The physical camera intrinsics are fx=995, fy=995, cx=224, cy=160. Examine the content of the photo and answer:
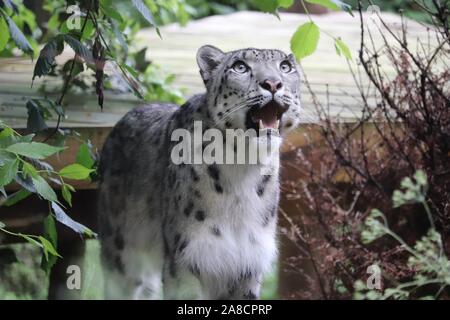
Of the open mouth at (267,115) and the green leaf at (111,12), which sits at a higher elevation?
the green leaf at (111,12)

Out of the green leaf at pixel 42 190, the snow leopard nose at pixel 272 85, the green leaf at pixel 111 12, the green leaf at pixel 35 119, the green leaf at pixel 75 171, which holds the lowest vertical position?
the green leaf at pixel 42 190

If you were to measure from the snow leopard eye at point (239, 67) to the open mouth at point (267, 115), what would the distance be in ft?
0.70

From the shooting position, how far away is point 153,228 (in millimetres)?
5262

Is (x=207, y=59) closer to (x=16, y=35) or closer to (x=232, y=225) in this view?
(x=232, y=225)


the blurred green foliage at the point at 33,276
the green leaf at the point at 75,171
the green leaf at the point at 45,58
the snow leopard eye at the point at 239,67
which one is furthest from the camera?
the blurred green foliage at the point at 33,276

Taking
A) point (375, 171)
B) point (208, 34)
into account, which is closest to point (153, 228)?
point (375, 171)

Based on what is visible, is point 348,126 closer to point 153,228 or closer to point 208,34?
point 153,228

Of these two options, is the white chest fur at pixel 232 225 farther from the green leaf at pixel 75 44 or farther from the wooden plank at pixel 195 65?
the wooden plank at pixel 195 65

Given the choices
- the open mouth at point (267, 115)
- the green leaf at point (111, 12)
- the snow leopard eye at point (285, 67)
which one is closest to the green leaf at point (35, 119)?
the green leaf at point (111, 12)

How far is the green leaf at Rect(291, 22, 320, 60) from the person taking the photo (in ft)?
13.3

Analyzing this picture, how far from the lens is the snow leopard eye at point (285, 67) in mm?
4423

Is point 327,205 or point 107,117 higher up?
point 107,117
